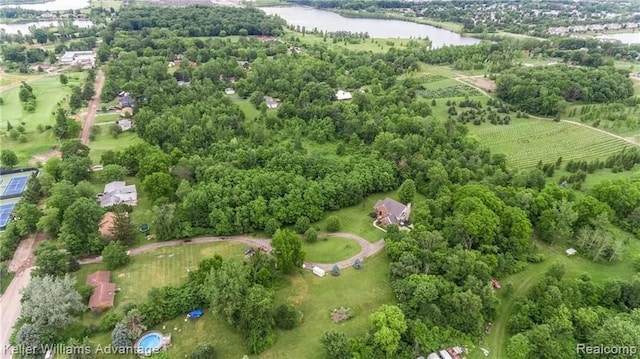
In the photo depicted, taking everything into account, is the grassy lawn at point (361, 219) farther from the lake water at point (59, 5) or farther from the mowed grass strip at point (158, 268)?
the lake water at point (59, 5)

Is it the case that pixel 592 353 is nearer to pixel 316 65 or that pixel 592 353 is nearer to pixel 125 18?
pixel 316 65

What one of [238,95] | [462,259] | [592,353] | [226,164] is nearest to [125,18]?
[238,95]

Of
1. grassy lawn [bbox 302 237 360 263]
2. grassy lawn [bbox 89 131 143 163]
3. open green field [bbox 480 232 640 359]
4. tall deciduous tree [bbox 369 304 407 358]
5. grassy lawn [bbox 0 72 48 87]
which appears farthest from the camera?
grassy lawn [bbox 0 72 48 87]

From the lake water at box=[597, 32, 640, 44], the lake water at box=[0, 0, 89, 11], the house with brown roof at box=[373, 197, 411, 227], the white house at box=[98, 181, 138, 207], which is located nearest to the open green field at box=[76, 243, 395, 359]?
the house with brown roof at box=[373, 197, 411, 227]

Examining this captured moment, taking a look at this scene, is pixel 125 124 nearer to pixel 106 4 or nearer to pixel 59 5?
pixel 106 4

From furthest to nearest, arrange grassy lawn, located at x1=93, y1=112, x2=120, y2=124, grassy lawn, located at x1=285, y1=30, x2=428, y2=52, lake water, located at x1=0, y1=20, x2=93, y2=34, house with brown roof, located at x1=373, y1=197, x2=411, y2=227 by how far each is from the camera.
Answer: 1. lake water, located at x1=0, y1=20, x2=93, y2=34
2. grassy lawn, located at x1=285, y1=30, x2=428, y2=52
3. grassy lawn, located at x1=93, y1=112, x2=120, y2=124
4. house with brown roof, located at x1=373, y1=197, x2=411, y2=227

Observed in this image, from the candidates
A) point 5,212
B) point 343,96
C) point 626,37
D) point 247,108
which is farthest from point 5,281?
point 626,37

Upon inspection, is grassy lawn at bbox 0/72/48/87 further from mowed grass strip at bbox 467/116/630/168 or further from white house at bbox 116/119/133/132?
mowed grass strip at bbox 467/116/630/168

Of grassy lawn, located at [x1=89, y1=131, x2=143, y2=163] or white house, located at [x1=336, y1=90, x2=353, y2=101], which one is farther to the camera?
white house, located at [x1=336, y1=90, x2=353, y2=101]
